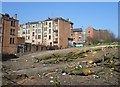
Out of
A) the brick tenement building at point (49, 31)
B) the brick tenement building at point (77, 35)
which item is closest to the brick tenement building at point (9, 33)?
the brick tenement building at point (49, 31)

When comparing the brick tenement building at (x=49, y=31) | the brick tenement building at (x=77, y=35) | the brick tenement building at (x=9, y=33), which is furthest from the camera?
the brick tenement building at (x=77, y=35)

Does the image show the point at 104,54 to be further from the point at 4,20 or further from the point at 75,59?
the point at 4,20

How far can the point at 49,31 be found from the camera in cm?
7844

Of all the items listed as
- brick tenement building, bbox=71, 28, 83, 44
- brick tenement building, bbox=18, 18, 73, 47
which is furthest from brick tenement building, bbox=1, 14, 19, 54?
brick tenement building, bbox=71, 28, 83, 44

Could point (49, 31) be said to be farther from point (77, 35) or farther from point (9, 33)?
point (9, 33)

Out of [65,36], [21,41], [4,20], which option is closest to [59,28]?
[65,36]

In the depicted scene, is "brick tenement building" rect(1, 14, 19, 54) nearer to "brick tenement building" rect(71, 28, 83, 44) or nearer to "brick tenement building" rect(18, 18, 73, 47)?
"brick tenement building" rect(18, 18, 73, 47)

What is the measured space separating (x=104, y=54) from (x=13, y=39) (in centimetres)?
3661

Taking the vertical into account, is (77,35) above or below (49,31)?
below

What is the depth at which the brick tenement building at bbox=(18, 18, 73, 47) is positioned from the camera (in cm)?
7512

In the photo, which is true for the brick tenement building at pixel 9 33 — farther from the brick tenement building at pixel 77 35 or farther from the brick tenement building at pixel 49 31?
the brick tenement building at pixel 77 35

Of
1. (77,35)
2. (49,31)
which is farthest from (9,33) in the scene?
(77,35)

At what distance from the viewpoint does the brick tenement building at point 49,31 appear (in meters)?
75.1

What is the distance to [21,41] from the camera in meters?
55.9
